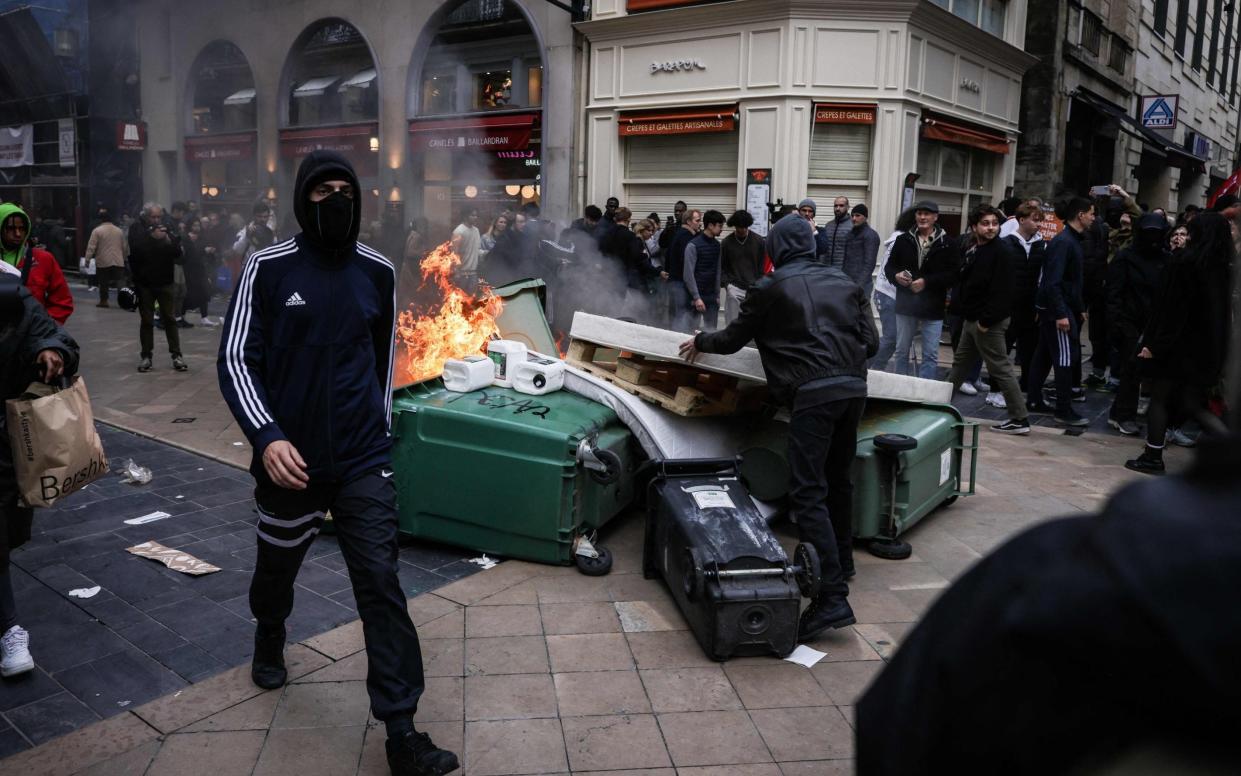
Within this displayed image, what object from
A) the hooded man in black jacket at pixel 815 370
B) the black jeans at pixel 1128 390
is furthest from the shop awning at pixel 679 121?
the hooded man in black jacket at pixel 815 370

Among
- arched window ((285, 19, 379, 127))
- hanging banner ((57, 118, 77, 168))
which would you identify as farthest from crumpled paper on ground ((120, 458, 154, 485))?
hanging banner ((57, 118, 77, 168))

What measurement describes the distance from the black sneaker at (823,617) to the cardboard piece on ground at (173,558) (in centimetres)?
303

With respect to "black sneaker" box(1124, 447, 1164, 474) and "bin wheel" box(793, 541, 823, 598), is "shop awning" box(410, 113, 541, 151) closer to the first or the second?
"black sneaker" box(1124, 447, 1164, 474)

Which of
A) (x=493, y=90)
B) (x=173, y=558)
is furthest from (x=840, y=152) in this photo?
(x=173, y=558)

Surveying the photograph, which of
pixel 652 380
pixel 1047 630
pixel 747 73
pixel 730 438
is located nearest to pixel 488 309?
pixel 652 380

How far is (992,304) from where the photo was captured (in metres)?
7.86

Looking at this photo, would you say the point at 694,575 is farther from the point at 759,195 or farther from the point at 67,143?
the point at 67,143

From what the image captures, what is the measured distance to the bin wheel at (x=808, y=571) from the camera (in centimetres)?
401

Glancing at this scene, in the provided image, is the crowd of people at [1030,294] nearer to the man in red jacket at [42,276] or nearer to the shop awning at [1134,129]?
the man in red jacket at [42,276]

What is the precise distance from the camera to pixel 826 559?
13.9 ft

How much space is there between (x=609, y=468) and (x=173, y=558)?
2.42 m

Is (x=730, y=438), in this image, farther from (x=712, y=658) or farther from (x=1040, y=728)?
(x=1040, y=728)

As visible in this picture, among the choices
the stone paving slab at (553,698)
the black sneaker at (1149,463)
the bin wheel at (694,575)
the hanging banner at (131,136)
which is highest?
the hanging banner at (131,136)

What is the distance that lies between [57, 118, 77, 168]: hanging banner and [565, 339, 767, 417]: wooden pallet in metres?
26.3
